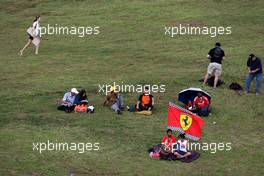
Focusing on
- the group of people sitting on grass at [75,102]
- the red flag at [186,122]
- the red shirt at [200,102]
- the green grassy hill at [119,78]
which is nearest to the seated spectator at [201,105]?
the red shirt at [200,102]

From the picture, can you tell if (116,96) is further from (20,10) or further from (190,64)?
(20,10)

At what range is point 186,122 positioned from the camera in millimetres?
28297

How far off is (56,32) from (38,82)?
12747 mm

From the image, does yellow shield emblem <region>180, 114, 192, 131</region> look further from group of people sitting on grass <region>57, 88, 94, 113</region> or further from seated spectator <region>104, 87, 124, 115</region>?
group of people sitting on grass <region>57, 88, 94, 113</region>

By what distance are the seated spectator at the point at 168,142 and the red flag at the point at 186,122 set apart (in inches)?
71.1

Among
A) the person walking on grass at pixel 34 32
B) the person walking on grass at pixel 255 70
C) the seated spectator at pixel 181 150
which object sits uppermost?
the person walking on grass at pixel 34 32

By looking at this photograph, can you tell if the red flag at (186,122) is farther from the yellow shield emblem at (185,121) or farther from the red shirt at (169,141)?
the red shirt at (169,141)

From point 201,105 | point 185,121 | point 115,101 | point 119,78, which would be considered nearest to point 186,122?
point 185,121

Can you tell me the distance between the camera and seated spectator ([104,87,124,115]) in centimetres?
3147

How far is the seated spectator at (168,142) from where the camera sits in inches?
1030

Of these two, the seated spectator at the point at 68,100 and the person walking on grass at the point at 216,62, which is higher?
the person walking on grass at the point at 216,62

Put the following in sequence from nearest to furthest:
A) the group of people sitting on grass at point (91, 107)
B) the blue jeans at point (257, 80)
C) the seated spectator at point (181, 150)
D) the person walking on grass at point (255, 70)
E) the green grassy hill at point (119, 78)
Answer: the green grassy hill at point (119, 78), the seated spectator at point (181, 150), the group of people sitting on grass at point (91, 107), the person walking on grass at point (255, 70), the blue jeans at point (257, 80)

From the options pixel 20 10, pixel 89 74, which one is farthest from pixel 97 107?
pixel 20 10

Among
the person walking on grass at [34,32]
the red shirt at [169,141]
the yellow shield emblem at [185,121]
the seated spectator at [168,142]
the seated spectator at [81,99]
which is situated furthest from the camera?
the person walking on grass at [34,32]
